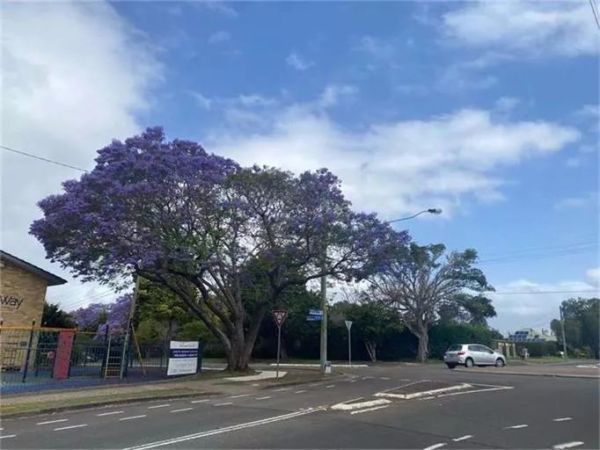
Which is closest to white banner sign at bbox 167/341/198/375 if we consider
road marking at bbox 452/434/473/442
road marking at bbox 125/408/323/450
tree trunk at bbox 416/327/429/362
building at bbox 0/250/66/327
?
building at bbox 0/250/66/327

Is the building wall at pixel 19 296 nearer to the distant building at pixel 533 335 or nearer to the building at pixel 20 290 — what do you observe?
the building at pixel 20 290

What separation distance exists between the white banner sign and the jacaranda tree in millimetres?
1735

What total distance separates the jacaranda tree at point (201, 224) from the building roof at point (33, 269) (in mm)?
3941

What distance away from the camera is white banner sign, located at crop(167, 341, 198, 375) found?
77.2 feet

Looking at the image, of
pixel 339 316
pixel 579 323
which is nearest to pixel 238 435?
pixel 339 316

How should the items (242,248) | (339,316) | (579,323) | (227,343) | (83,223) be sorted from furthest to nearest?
1. (579,323)
2. (339,316)
3. (227,343)
4. (242,248)
5. (83,223)

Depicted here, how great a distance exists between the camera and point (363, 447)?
8.70 m

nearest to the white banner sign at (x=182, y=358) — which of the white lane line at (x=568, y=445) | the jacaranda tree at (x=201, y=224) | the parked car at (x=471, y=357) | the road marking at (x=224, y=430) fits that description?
the jacaranda tree at (x=201, y=224)

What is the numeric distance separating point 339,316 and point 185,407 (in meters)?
32.2

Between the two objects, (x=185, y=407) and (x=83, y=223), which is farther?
(x=83, y=223)

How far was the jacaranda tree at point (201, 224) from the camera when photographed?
2145cm

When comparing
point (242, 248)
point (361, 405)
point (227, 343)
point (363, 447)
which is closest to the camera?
point (363, 447)

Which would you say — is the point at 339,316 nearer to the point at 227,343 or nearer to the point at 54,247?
the point at 227,343

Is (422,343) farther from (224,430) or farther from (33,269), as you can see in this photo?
(224,430)
